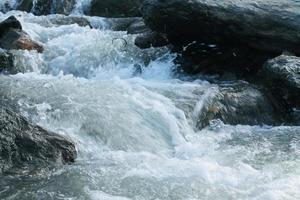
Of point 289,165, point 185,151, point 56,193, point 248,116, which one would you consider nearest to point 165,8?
point 248,116

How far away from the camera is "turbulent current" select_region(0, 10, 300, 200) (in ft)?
19.3

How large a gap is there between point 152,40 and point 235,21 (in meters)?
2.02

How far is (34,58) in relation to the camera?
10672 millimetres

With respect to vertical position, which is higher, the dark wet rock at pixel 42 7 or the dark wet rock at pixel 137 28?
the dark wet rock at pixel 137 28

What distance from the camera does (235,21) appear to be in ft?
31.6

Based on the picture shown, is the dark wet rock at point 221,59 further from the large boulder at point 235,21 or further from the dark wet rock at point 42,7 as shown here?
the dark wet rock at point 42,7

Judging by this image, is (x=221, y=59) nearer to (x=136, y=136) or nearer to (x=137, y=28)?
(x=137, y=28)

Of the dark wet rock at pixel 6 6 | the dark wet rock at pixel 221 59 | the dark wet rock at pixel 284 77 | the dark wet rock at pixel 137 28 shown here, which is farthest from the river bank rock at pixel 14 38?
the dark wet rock at pixel 284 77

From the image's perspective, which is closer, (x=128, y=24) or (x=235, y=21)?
(x=235, y=21)

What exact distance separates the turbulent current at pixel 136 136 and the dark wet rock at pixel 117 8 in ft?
11.3

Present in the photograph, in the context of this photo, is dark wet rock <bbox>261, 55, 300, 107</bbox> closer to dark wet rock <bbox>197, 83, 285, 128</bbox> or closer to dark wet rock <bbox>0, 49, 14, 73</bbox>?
dark wet rock <bbox>197, 83, 285, 128</bbox>

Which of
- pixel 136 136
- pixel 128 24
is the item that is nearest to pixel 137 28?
pixel 128 24

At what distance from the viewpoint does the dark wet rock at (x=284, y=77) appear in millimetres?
8680

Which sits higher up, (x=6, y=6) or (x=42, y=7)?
(x=42, y=7)
